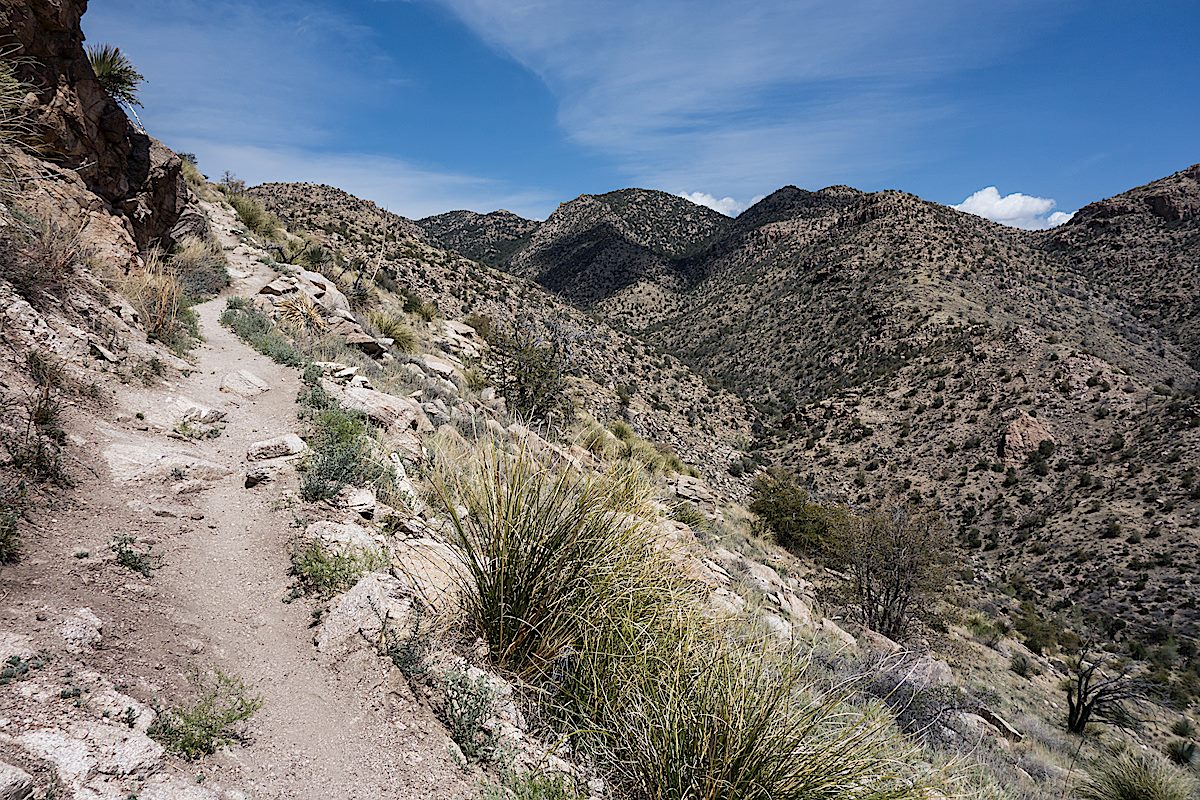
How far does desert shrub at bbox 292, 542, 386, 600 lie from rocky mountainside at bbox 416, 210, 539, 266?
311ft

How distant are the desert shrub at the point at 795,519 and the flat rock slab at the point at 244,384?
13.6 meters

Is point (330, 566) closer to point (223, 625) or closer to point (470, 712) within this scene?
point (223, 625)

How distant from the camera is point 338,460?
14.7 ft

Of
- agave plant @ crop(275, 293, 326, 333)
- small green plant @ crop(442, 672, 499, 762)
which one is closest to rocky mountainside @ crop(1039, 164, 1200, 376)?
agave plant @ crop(275, 293, 326, 333)

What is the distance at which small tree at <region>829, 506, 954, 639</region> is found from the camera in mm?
12844

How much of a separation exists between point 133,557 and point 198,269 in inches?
361

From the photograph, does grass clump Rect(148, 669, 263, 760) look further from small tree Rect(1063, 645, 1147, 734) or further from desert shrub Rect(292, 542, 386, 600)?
small tree Rect(1063, 645, 1147, 734)

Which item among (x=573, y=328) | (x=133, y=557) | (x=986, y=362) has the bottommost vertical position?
(x=133, y=557)

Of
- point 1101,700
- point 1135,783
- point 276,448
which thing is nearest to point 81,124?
point 276,448

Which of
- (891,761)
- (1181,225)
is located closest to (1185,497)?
(891,761)

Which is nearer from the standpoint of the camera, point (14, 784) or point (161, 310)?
point (14, 784)

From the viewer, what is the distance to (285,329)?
9344 millimetres

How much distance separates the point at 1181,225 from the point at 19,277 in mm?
88729

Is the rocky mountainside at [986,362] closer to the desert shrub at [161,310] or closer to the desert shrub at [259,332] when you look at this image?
the desert shrub at [259,332]
